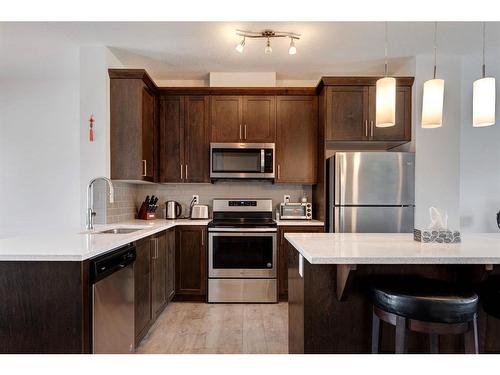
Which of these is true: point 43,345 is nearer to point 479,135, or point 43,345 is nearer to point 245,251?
point 245,251

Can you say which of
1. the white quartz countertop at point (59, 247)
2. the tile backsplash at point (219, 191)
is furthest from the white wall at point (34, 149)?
the white quartz countertop at point (59, 247)

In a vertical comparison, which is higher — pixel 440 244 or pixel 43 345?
pixel 440 244

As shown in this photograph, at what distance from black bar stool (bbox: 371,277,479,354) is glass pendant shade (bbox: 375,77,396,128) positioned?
0.88 metres

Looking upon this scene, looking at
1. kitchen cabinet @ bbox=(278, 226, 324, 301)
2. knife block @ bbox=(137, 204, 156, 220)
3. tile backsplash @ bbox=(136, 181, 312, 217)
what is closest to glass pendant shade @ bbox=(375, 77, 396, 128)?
kitchen cabinet @ bbox=(278, 226, 324, 301)

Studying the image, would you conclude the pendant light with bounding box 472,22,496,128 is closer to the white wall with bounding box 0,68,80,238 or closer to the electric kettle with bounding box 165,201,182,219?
the electric kettle with bounding box 165,201,182,219

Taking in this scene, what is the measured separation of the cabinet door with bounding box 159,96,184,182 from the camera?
3352 mm

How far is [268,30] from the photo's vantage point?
8.34 ft

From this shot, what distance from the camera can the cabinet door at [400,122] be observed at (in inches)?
121

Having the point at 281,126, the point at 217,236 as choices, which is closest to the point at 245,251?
the point at 217,236

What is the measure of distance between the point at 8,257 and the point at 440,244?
2.15 m

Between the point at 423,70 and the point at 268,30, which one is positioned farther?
the point at 423,70

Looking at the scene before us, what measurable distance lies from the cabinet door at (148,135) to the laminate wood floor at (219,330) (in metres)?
1.42

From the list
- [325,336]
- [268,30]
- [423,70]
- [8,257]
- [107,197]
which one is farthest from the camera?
[423,70]

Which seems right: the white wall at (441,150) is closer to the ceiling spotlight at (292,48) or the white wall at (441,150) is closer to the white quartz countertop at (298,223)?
the white quartz countertop at (298,223)
